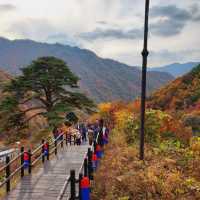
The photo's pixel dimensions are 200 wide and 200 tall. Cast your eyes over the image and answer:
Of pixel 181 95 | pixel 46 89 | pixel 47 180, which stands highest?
pixel 46 89

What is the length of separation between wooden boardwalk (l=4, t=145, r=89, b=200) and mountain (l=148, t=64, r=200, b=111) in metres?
72.5

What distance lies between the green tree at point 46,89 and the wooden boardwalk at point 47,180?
16.8 metres

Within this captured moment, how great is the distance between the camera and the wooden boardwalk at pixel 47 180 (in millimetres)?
13125

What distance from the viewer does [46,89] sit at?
4062 cm

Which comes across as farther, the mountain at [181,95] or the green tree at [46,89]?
the mountain at [181,95]

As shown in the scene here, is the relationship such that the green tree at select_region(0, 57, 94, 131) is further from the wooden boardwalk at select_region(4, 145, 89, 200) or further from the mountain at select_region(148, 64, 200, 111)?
the mountain at select_region(148, 64, 200, 111)

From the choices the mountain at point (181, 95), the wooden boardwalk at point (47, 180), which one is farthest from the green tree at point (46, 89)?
the mountain at point (181, 95)

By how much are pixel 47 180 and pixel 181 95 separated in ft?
303

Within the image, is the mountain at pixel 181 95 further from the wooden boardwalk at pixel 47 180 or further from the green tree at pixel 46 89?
the wooden boardwalk at pixel 47 180

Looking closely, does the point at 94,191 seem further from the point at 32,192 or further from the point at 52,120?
the point at 52,120

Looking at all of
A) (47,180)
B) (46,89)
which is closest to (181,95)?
(46,89)

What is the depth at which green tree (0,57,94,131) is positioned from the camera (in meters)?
36.6

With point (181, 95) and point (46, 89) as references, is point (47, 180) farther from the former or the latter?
point (181, 95)

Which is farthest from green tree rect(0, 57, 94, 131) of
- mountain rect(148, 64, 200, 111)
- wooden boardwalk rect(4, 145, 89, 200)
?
mountain rect(148, 64, 200, 111)
